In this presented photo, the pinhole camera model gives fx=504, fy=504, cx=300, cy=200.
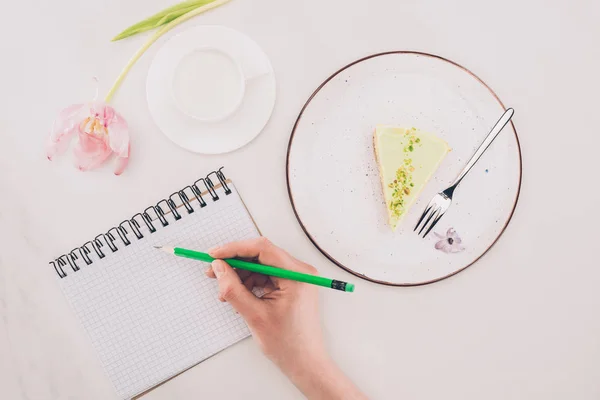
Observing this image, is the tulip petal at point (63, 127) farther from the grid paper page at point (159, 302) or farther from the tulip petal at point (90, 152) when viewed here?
the grid paper page at point (159, 302)

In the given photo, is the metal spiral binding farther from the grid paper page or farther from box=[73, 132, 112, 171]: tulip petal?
box=[73, 132, 112, 171]: tulip petal

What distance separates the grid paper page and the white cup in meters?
0.17

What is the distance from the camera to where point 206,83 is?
97 centimetres

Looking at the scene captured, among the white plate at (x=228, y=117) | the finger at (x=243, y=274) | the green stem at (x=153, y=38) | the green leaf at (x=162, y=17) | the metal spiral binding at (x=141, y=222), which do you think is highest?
the green leaf at (x=162, y=17)

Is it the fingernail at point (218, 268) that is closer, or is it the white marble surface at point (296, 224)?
the fingernail at point (218, 268)

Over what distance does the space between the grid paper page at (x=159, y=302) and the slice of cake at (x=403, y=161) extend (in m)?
0.27

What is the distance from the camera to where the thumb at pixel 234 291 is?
891 millimetres

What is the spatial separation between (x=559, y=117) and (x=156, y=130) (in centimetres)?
81

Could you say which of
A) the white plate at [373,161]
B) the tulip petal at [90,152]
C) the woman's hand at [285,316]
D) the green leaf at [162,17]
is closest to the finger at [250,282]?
the woman's hand at [285,316]

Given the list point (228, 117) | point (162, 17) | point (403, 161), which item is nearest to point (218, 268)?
point (228, 117)

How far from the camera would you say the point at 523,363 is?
102cm

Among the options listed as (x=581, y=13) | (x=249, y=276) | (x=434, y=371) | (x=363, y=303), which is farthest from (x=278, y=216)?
(x=581, y=13)

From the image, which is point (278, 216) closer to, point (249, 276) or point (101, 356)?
point (249, 276)

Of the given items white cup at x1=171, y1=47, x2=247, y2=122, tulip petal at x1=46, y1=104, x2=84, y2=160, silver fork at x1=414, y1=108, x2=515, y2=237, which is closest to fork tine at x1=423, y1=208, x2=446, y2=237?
silver fork at x1=414, y1=108, x2=515, y2=237
